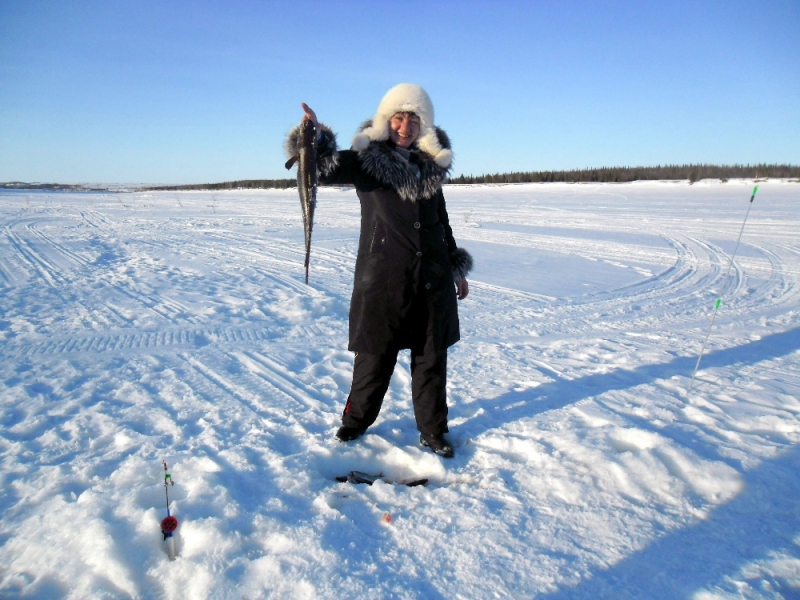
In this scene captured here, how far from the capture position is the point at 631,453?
2506mm

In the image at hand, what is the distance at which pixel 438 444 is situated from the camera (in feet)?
8.75

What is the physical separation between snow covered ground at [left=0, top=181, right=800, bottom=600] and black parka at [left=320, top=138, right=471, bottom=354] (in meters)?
0.68

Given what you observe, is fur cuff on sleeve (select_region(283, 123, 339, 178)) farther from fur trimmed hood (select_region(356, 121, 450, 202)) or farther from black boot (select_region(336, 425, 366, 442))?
black boot (select_region(336, 425, 366, 442))

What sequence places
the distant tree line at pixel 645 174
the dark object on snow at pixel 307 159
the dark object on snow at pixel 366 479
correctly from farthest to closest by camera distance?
the distant tree line at pixel 645 174, the dark object on snow at pixel 366 479, the dark object on snow at pixel 307 159

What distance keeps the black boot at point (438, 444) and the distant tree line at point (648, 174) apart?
132ft

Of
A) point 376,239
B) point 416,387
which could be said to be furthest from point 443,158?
point 416,387

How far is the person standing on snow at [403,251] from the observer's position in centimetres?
244

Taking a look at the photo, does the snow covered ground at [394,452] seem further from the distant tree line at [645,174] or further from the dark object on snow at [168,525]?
the distant tree line at [645,174]

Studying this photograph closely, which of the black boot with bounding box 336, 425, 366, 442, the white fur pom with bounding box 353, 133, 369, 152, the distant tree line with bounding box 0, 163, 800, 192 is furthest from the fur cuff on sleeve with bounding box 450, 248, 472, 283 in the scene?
the distant tree line with bounding box 0, 163, 800, 192

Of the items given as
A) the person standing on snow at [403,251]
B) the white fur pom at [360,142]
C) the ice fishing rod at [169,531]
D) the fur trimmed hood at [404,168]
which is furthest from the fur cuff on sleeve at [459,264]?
the ice fishing rod at [169,531]

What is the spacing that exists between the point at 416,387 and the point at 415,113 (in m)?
1.45

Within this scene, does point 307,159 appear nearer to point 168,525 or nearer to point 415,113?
point 415,113

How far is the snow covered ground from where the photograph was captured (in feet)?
5.94

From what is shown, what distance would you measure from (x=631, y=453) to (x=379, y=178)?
189cm
